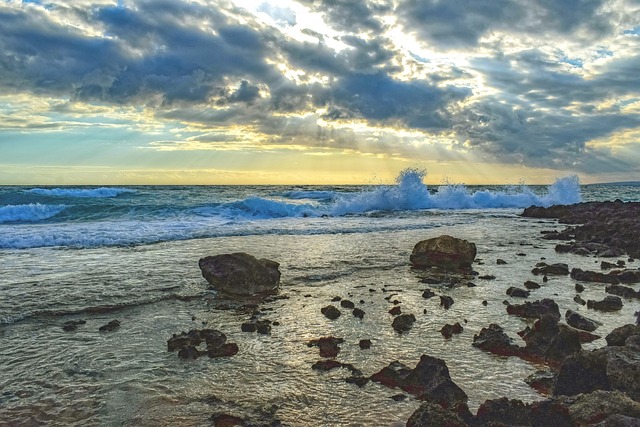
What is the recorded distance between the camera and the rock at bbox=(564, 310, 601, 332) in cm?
792

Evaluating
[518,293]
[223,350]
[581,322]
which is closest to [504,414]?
[223,350]

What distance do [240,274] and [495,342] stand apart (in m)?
6.38

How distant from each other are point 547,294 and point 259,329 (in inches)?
272

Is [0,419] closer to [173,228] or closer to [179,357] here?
[179,357]

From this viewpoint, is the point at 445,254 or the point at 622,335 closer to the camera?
the point at 622,335

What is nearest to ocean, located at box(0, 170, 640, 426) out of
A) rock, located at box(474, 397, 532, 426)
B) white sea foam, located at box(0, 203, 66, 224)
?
rock, located at box(474, 397, 532, 426)

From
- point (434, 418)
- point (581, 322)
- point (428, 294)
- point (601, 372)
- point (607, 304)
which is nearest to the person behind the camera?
point (434, 418)

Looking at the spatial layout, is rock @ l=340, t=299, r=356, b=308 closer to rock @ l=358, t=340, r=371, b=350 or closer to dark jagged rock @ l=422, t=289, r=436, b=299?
dark jagged rock @ l=422, t=289, r=436, b=299

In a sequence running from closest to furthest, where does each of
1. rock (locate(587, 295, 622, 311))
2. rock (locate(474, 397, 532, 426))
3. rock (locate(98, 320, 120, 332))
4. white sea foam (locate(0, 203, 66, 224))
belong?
rock (locate(474, 397, 532, 426)) < rock (locate(98, 320, 120, 332)) < rock (locate(587, 295, 622, 311)) < white sea foam (locate(0, 203, 66, 224))

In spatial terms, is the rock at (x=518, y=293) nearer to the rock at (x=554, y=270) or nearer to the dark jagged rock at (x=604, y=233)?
the rock at (x=554, y=270)

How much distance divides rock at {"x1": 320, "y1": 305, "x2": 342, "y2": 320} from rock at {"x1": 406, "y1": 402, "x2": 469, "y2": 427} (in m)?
4.40

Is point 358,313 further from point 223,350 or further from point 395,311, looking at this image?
point 223,350

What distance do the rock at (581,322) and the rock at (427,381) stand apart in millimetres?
A: 3621

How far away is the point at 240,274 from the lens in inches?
449
